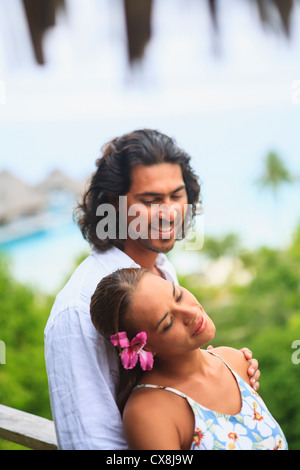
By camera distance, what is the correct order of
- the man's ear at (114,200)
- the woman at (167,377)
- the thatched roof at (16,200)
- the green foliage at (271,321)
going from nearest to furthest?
the woman at (167,377) < the man's ear at (114,200) < the green foliage at (271,321) < the thatched roof at (16,200)

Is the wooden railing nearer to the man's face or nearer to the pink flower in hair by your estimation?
the pink flower in hair

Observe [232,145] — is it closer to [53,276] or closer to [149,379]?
[53,276]

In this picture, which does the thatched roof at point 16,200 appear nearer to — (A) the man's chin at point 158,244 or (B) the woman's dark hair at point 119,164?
(B) the woman's dark hair at point 119,164

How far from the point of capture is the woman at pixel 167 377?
3.34 ft

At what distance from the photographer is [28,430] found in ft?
4.10

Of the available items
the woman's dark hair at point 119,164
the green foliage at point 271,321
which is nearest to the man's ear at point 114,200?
the woman's dark hair at point 119,164

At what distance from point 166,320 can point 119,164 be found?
548 mm

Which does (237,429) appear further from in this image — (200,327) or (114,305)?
(114,305)

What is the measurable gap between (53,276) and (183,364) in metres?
22.9

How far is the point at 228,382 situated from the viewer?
1.18 metres

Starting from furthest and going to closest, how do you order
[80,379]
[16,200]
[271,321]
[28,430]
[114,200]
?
[16,200] → [271,321] → [114,200] → [28,430] → [80,379]

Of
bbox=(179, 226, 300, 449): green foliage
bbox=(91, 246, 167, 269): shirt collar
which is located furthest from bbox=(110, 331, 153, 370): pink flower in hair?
bbox=(179, 226, 300, 449): green foliage

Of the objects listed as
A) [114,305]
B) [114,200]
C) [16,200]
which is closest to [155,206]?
[114,200]

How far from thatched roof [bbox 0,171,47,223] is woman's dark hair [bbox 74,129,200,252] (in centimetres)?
1910
